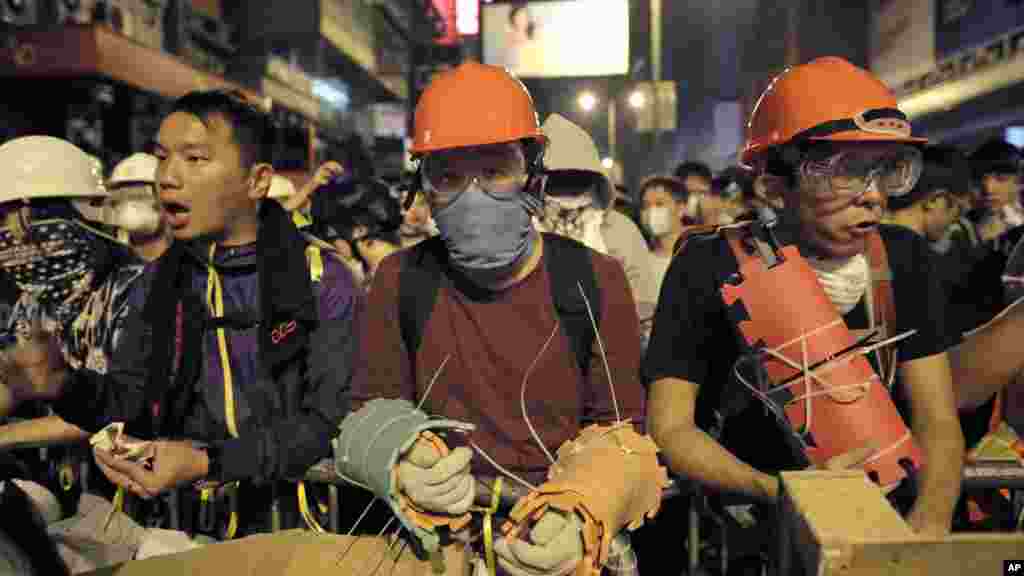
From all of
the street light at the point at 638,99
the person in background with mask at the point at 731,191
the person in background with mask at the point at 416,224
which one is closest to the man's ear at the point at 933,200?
the person in background with mask at the point at 731,191

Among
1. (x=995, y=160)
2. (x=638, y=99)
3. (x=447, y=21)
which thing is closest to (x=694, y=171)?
(x=995, y=160)

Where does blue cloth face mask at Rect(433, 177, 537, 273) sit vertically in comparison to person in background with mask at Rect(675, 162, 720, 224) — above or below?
below

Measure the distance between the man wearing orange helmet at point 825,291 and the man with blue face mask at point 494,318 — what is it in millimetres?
160

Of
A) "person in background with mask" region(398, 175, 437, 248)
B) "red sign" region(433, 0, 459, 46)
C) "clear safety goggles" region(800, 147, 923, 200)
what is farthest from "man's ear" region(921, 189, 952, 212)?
"red sign" region(433, 0, 459, 46)

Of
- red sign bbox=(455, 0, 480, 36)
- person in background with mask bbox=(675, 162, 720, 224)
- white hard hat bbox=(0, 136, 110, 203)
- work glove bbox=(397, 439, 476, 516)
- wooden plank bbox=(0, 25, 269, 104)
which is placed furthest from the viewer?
red sign bbox=(455, 0, 480, 36)

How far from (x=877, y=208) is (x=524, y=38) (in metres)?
24.9

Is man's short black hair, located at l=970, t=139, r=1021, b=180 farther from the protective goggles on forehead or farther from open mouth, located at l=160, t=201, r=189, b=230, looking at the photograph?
open mouth, located at l=160, t=201, r=189, b=230

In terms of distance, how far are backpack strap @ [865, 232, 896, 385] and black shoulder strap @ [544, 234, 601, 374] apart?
2.77ft

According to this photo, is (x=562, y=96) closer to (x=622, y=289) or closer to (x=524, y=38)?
(x=524, y=38)

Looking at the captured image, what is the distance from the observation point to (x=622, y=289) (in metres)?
2.73

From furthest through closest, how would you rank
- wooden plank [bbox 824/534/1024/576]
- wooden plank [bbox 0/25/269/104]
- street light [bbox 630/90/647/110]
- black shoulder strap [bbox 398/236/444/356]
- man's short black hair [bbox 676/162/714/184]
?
1. street light [bbox 630/90/647/110]
2. wooden plank [bbox 0/25/269/104]
3. man's short black hair [bbox 676/162/714/184]
4. black shoulder strap [bbox 398/236/444/356]
5. wooden plank [bbox 824/534/1024/576]

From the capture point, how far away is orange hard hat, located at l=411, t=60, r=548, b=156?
2664 millimetres

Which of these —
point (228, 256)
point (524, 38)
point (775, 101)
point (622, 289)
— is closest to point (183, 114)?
point (228, 256)

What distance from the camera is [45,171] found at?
4848mm
